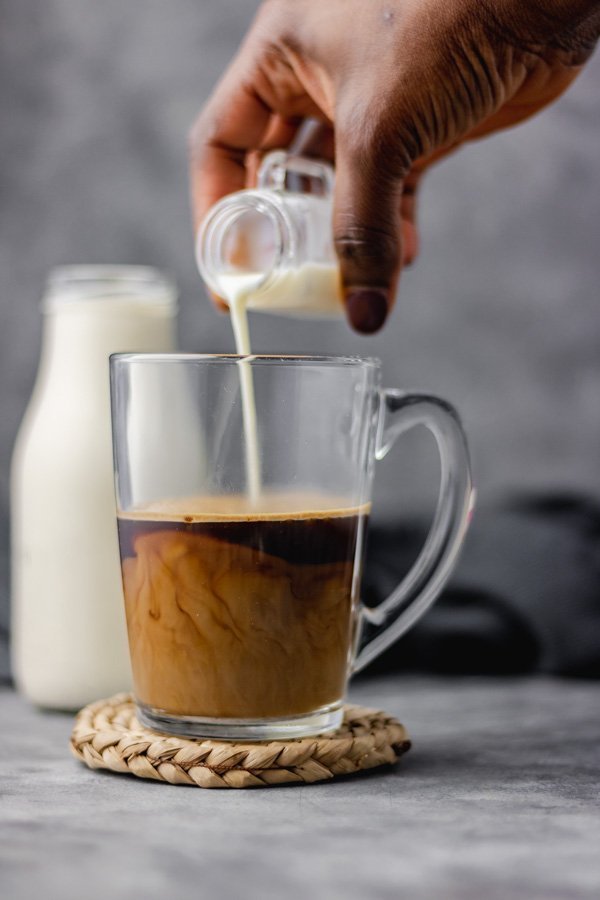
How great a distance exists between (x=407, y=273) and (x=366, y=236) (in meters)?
0.64

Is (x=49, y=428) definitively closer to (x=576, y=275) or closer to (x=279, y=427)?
(x=279, y=427)

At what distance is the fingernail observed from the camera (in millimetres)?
1060

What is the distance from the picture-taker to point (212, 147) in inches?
50.6

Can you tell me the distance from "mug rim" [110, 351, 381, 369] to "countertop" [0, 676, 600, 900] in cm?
31

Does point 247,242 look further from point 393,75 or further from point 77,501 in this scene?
point 77,501

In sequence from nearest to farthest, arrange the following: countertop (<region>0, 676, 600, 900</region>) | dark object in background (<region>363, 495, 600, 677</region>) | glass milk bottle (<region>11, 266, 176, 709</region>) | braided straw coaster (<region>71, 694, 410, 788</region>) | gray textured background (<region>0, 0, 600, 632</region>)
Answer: countertop (<region>0, 676, 600, 900</region>)
braided straw coaster (<region>71, 694, 410, 788</region>)
glass milk bottle (<region>11, 266, 176, 709</region>)
dark object in background (<region>363, 495, 600, 677</region>)
gray textured background (<region>0, 0, 600, 632</region>)

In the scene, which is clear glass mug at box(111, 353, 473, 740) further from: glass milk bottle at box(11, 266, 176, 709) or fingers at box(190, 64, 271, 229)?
fingers at box(190, 64, 271, 229)

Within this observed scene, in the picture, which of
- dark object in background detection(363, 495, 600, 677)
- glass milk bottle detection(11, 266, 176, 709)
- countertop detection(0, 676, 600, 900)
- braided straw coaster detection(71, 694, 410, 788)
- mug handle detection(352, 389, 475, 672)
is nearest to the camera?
countertop detection(0, 676, 600, 900)

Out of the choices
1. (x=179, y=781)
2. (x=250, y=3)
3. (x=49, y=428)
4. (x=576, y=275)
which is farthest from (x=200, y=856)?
(x=250, y=3)

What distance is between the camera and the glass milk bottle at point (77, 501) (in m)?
1.23

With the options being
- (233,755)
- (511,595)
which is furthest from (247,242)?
(511,595)

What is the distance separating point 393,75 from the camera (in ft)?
3.31

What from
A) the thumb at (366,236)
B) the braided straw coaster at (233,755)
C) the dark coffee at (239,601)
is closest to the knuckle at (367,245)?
the thumb at (366,236)

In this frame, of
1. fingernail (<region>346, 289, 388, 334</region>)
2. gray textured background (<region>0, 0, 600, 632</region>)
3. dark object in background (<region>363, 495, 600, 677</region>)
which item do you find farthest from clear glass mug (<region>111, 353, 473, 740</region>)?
gray textured background (<region>0, 0, 600, 632</region>)
